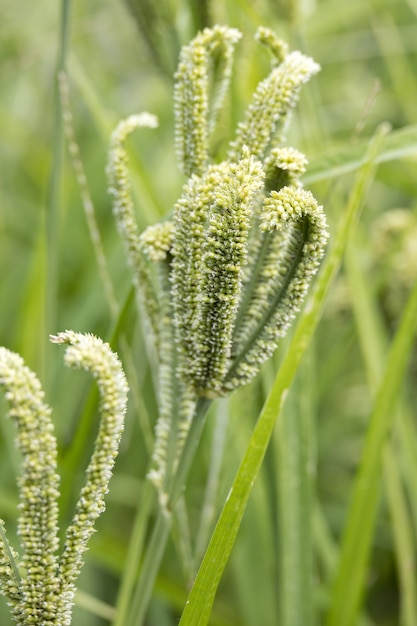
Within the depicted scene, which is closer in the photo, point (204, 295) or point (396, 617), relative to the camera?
point (204, 295)

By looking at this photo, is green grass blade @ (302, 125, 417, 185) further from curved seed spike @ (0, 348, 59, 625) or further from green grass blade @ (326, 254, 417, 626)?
curved seed spike @ (0, 348, 59, 625)

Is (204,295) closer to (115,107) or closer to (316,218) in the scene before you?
(316,218)

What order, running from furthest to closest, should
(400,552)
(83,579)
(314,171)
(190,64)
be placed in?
(83,579), (400,552), (314,171), (190,64)

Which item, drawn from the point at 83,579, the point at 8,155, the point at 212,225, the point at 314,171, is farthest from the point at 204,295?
the point at 8,155

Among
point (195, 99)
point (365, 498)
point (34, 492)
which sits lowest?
point (34, 492)

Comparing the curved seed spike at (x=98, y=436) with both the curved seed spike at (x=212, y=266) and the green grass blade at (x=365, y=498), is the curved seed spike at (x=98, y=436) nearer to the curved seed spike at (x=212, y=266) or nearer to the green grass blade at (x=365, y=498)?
the curved seed spike at (x=212, y=266)

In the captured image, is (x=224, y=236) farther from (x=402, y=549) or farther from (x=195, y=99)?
(x=402, y=549)

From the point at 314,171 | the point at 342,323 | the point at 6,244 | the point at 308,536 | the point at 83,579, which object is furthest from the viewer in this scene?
the point at 6,244

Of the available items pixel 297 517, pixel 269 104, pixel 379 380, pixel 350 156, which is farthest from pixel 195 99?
pixel 379 380
